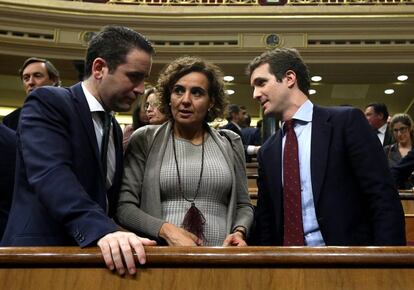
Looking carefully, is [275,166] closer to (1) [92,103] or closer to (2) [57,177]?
(1) [92,103]

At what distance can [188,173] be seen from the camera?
1.44 metres

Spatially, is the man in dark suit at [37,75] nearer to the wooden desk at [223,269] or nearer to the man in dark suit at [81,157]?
the man in dark suit at [81,157]

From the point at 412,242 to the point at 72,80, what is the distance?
5.80 m

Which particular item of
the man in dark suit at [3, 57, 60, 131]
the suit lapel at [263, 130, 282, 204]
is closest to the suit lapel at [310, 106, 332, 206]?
the suit lapel at [263, 130, 282, 204]

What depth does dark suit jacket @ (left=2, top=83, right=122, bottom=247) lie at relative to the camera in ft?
3.33

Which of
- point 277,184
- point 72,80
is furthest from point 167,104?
point 72,80

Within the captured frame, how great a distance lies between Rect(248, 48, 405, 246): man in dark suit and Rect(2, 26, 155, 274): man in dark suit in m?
0.47

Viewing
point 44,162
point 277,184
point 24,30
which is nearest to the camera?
point 44,162

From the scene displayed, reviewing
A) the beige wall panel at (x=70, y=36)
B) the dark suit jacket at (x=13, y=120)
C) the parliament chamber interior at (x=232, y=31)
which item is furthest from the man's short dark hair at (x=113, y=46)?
the beige wall panel at (x=70, y=36)

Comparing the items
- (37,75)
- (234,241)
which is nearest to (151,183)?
(234,241)

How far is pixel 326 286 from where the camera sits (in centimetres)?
92

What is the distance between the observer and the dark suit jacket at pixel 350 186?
138cm

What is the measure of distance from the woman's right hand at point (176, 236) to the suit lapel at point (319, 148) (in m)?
0.36

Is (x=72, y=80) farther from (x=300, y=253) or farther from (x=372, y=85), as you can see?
(x=300, y=253)
